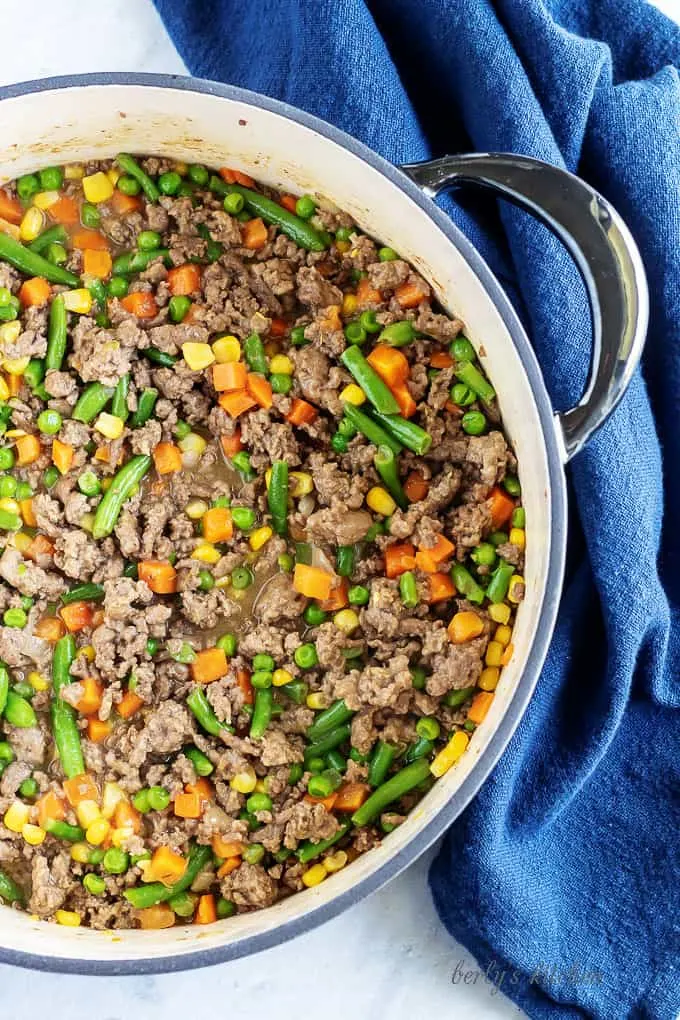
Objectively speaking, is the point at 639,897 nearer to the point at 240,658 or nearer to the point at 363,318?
the point at 240,658

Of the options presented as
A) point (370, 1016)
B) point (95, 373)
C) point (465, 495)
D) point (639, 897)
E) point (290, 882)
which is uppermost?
point (465, 495)

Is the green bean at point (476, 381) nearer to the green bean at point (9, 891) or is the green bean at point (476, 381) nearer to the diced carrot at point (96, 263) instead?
the diced carrot at point (96, 263)

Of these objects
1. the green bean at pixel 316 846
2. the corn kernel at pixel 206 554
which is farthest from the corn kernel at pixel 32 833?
the corn kernel at pixel 206 554

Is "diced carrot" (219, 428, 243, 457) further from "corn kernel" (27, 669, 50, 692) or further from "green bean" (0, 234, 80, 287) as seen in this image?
"corn kernel" (27, 669, 50, 692)

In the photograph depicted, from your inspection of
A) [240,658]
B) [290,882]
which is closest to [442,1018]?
[290,882]

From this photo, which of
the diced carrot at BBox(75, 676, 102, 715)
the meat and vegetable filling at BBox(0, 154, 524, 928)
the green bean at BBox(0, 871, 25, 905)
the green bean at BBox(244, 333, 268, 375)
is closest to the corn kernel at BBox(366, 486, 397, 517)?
the meat and vegetable filling at BBox(0, 154, 524, 928)


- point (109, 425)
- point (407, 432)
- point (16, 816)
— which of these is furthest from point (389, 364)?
point (16, 816)

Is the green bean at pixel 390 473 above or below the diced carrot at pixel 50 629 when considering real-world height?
above
